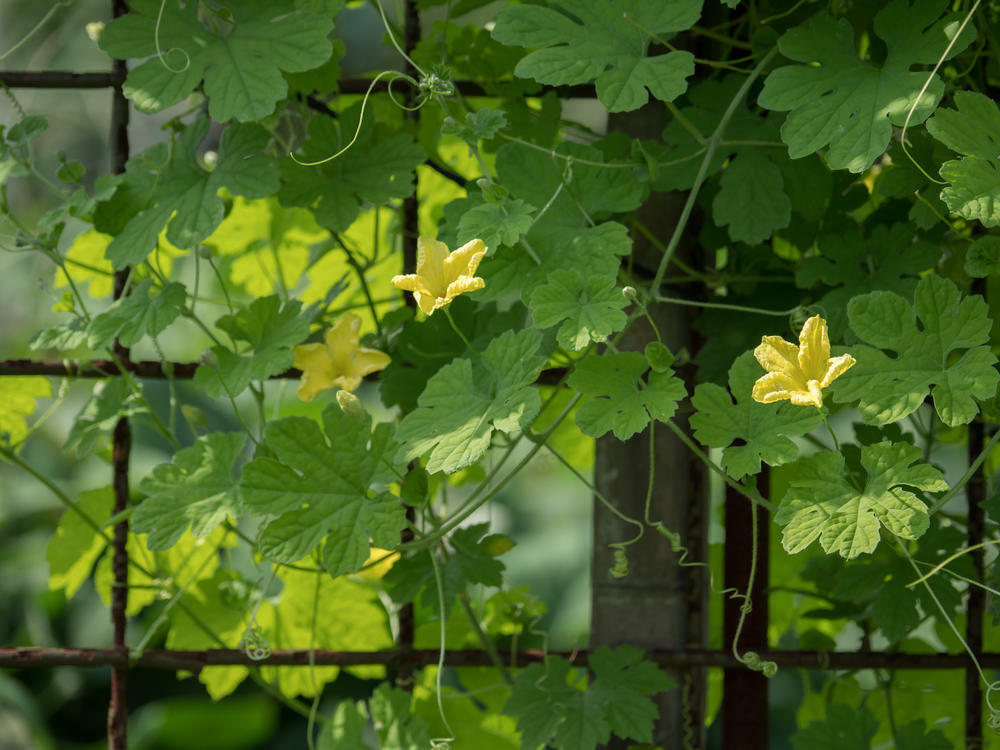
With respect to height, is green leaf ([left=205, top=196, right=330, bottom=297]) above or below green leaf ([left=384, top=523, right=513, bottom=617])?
above

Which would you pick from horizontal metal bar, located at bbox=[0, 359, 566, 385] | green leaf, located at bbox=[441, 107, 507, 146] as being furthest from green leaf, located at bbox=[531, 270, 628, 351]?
horizontal metal bar, located at bbox=[0, 359, 566, 385]

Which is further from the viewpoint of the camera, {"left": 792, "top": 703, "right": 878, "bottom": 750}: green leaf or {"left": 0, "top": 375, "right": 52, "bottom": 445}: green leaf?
{"left": 0, "top": 375, "right": 52, "bottom": 445}: green leaf

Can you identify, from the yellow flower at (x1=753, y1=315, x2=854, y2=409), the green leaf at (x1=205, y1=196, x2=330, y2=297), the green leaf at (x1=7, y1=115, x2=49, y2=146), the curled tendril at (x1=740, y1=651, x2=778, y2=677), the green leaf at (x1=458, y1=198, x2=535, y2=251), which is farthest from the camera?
the green leaf at (x1=205, y1=196, x2=330, y2=297)

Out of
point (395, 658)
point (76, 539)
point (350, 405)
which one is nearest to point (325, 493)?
point (350, 405)

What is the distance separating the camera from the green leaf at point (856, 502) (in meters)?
0.87

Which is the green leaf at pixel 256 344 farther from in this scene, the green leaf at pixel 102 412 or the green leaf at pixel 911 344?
the green leaf at pixel 911 344

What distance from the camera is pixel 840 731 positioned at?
4.04ft

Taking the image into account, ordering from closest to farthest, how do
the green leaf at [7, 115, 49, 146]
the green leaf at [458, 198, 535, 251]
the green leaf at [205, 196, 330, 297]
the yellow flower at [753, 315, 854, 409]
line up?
the yellow flower at [753, 315, 854, 409] < the green leaf at [458, 198, 535, 251] < the green leaf at [7, 115, 49, 146] < the green leaf at [205, 196, 330, 297]

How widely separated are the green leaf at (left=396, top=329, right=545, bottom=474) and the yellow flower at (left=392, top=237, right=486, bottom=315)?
0.08m

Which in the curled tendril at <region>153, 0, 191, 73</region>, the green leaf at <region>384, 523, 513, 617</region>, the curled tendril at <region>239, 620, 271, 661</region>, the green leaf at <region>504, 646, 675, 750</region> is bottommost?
the green leaf at <region>504, 646, 675, 750</region>

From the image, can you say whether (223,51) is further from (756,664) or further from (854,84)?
(756,664)

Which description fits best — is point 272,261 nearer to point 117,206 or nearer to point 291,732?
point 117,206

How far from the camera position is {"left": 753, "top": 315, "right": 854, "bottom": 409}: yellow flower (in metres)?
0.86

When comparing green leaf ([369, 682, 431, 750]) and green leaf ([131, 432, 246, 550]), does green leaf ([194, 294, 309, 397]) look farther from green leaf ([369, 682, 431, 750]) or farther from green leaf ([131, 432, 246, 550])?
green leaf ([369, 682, 431, 750])
